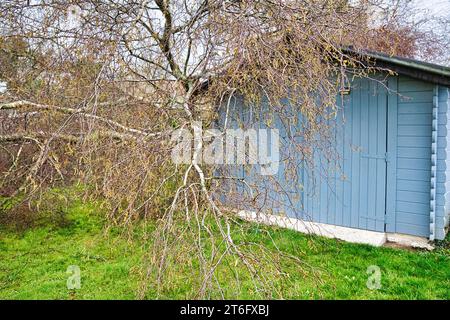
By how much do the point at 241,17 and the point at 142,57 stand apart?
6.26ft

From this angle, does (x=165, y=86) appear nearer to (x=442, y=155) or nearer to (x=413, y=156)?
(x=413, y=156)

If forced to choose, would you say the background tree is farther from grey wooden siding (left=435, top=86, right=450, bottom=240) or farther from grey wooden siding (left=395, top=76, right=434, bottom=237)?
grey wooden siding (left=435, top=86, right=450, bottom=240)

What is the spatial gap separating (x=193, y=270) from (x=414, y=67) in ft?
12.9

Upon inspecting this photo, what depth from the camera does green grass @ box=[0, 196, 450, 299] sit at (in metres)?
3.53

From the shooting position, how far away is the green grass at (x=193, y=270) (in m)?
3.53

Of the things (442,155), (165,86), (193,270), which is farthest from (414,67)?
(193,270)

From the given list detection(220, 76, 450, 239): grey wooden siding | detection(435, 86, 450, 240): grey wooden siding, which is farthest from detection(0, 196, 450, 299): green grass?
detection(220, 76, 450, 239): grey wooden siding

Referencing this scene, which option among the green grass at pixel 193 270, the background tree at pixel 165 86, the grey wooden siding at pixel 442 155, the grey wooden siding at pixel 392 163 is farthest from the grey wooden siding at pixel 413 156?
the background tree at pixel 165 86

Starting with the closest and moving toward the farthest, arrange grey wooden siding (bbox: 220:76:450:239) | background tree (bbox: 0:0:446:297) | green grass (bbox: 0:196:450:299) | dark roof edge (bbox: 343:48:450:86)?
background tree (bbox: 0:0:446:297)
green grass (bbox: 0:196:450:299)
dark roof edge (bbox: 343:48:450:86)
grey wooden siding (bbox: 220:76:450:239)

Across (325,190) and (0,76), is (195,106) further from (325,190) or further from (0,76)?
(0,76)

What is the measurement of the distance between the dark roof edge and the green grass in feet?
7.41

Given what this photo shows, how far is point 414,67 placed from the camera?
4.71 m
